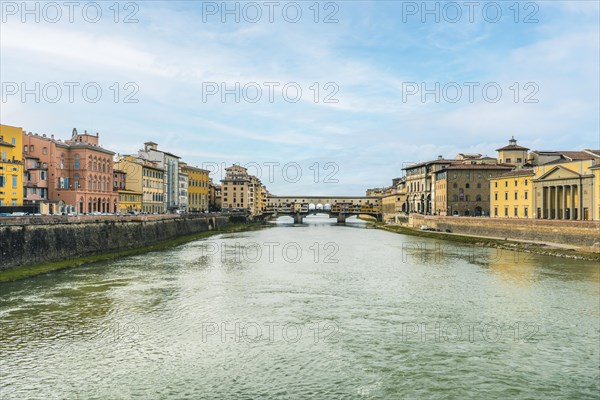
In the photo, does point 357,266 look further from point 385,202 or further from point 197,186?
point 385,202

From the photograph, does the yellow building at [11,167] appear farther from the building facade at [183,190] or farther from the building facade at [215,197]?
the building facade at [215,197]

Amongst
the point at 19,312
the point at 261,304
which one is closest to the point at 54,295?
the point at 19,312

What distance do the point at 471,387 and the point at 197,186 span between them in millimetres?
120566

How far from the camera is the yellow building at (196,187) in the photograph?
413 feet

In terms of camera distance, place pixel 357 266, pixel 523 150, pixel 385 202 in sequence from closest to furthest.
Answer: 1. pixel 357 266
2. pixel 523 150
3. pixel 385 202

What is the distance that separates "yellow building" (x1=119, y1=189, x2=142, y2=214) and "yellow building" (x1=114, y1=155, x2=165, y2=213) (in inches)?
45.1

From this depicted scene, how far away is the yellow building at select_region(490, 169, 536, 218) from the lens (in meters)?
73.4

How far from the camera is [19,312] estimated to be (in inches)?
948

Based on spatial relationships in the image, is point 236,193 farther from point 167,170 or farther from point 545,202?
point 545,202

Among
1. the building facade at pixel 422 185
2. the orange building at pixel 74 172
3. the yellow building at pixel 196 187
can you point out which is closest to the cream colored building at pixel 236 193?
the yellow building at pixel 196 187

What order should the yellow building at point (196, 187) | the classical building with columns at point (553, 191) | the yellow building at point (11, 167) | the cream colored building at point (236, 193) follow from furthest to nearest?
the cream colored building at point (236, 193) → the yellow building at point (196, 187) → the classical building with columns at point (553, 191) → the yellow building at point (11, 167)

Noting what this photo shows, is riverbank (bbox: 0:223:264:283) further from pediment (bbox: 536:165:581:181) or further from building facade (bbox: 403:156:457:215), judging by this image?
building facade (bbox: 403:156:457:215)

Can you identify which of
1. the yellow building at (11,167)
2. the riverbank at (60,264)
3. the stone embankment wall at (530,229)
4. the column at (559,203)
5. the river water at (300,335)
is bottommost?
the river water at (300,335)

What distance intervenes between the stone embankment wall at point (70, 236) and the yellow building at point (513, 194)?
52964 millimetres
